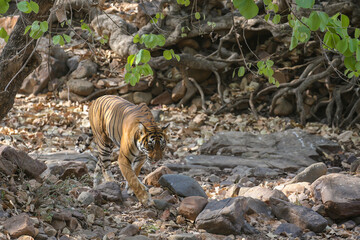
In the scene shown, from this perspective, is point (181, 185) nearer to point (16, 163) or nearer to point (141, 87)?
point (16, 163)

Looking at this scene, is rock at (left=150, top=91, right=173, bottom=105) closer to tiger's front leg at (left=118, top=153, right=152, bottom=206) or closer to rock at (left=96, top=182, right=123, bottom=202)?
tiger's front leg at (left=118, top=153, right=152, bottom=206)

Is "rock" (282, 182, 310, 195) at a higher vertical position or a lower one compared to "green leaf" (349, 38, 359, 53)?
lower

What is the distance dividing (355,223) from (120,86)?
659 cm

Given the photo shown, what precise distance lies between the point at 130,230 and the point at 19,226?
3.23 ft

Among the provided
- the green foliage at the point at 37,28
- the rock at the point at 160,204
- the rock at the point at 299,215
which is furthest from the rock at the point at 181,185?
the green foliage at the point at 37,28

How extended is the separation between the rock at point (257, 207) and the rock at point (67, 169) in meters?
2.08

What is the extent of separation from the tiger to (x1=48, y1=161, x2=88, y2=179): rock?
34 cm

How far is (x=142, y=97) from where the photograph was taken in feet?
32.4

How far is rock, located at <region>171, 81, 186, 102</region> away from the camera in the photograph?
32.4ft

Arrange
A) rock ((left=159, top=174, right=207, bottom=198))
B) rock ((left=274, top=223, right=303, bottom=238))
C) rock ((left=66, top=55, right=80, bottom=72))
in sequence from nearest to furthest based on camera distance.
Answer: rock ((left=274, top=223, right=303, bottom=238)) → rock ((left=159, top=174, right=207, bottom=198)) → rock ((left=66, top=55, right=80, bottom=72))

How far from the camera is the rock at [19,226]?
295 centimetres

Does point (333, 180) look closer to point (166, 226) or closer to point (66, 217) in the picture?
point (166, 226)

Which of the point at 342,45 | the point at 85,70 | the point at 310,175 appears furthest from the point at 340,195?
the point at 85,70

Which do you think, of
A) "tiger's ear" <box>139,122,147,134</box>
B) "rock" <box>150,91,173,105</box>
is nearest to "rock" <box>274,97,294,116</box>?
"rock" <box>150,91,173,105</box>
